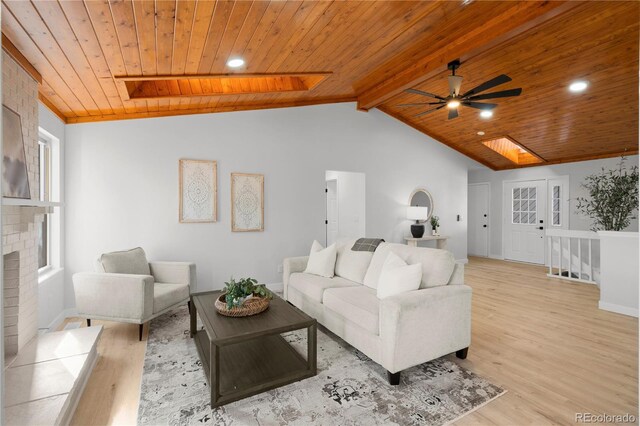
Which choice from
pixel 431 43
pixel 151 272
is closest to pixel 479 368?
pixel 431 43

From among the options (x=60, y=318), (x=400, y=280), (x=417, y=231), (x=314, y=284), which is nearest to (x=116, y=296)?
(x=60, y=318)

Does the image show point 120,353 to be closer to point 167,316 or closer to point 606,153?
point 167,316

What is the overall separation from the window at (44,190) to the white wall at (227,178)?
0.69 ft

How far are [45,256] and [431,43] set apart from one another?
189 inches

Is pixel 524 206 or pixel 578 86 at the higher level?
pixel 578 86

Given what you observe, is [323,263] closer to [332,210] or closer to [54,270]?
[54,270]

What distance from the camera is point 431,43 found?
11.9ft

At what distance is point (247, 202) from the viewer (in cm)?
482

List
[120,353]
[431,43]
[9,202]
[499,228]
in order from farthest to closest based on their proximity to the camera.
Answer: [499,228] < [431,43] < [120,353] < [9,202]

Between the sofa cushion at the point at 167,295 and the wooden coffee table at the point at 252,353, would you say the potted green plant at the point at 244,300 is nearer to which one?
the wooden coffee table at the point at 252,353

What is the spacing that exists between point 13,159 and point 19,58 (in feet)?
2.42

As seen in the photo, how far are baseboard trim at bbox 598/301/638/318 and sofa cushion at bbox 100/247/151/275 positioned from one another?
5501 millimetres

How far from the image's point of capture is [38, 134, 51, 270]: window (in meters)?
3.56

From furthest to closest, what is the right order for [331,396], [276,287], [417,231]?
[417,231]
[276,287]
[331,396]
